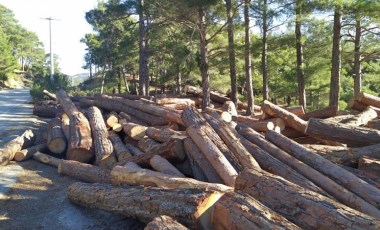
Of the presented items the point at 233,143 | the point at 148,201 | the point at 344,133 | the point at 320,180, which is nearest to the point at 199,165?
the point at 233,143

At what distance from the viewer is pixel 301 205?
375 centimetres

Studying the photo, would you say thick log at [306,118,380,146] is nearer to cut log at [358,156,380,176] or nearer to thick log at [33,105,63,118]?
cut log at [358,156,380,176]

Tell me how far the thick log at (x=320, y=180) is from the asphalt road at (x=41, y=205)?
2572 mm

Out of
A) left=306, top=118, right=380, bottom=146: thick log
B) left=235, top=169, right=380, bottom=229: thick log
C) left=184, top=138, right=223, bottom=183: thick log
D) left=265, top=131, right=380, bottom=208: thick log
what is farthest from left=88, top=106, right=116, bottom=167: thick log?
left=306, top=118, right=380, bottom=146: thick log

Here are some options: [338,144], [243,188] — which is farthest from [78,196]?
[338,144]

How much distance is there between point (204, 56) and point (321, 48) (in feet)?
20.5

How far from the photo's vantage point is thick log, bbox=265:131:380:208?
15.3 feet

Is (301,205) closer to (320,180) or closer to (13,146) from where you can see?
(320,180)

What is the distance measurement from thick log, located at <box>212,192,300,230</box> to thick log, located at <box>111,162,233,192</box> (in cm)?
114

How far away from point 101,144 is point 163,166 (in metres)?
2.77

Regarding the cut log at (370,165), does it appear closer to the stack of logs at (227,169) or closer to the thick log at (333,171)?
the stack of logs at (227,169)

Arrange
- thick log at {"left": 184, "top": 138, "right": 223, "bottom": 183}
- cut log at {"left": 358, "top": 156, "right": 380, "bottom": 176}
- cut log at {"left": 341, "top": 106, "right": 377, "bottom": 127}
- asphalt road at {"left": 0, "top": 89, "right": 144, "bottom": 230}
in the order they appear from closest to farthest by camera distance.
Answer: asphalt road at {"left": 0, "top": 89, "right": 144, "bottom": 230}
cut log at {"left": 358, "top": 156, "right": 380, "bottom": 176}
thick log at {"left": 184, "top": 138, "right": 223, "bottom": 183}
cut log at {"left": 341, "top": 106, "right": 377, "bottom": 127}

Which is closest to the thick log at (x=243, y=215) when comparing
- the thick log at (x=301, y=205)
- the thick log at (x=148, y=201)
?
the thick log at (x=148, y=201)

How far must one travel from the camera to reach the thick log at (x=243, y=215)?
3312 mm
